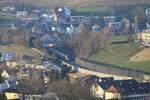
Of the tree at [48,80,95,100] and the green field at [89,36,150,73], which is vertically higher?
the tree at [48,80,95,100]

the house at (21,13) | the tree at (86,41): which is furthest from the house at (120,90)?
the house at (21,13)

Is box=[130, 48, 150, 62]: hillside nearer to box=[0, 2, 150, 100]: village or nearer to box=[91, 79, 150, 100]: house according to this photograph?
box=[0, 2, 150, 100]: village

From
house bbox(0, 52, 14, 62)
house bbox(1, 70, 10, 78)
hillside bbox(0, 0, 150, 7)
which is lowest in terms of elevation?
hillside bbox(0, 0, 150, 7)

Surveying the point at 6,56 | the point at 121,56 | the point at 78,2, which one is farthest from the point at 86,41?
the point at 78,2

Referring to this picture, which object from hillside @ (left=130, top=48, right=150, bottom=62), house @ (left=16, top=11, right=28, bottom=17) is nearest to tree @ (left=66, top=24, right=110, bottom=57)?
hillside @ (left=130, top=48, right=150, bottom=62)

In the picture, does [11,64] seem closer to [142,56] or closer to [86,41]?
[142,56]

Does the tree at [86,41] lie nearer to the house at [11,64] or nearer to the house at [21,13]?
the house at [11,64]

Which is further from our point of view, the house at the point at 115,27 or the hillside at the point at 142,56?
the house at the point at 115,27
